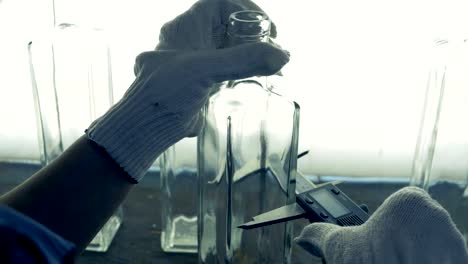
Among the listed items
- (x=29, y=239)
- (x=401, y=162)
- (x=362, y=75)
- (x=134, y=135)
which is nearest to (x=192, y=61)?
(x=134, y=135)

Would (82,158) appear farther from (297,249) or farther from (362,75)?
(362,75)

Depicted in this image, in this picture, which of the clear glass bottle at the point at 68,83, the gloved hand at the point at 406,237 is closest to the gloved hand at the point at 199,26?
the clear glass bottle at the point at 68,83

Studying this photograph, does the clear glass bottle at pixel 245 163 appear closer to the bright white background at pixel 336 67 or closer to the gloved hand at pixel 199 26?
the gloved hand at pixel 199 26

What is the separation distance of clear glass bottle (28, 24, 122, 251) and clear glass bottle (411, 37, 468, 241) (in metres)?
0.45

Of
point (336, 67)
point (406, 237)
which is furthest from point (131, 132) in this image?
point (336, 67)

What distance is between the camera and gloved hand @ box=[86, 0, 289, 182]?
0.63 m

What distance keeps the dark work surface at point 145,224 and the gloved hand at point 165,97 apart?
22 centimetres

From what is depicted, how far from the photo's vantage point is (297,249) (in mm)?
843

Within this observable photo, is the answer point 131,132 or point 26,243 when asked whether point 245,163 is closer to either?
point 131,132

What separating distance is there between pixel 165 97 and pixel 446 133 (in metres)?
0.44

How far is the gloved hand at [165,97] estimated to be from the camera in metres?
0.63

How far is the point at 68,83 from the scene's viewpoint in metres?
0.82

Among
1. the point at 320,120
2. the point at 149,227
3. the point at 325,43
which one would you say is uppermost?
the point at 325,43

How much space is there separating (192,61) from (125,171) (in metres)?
0.14
